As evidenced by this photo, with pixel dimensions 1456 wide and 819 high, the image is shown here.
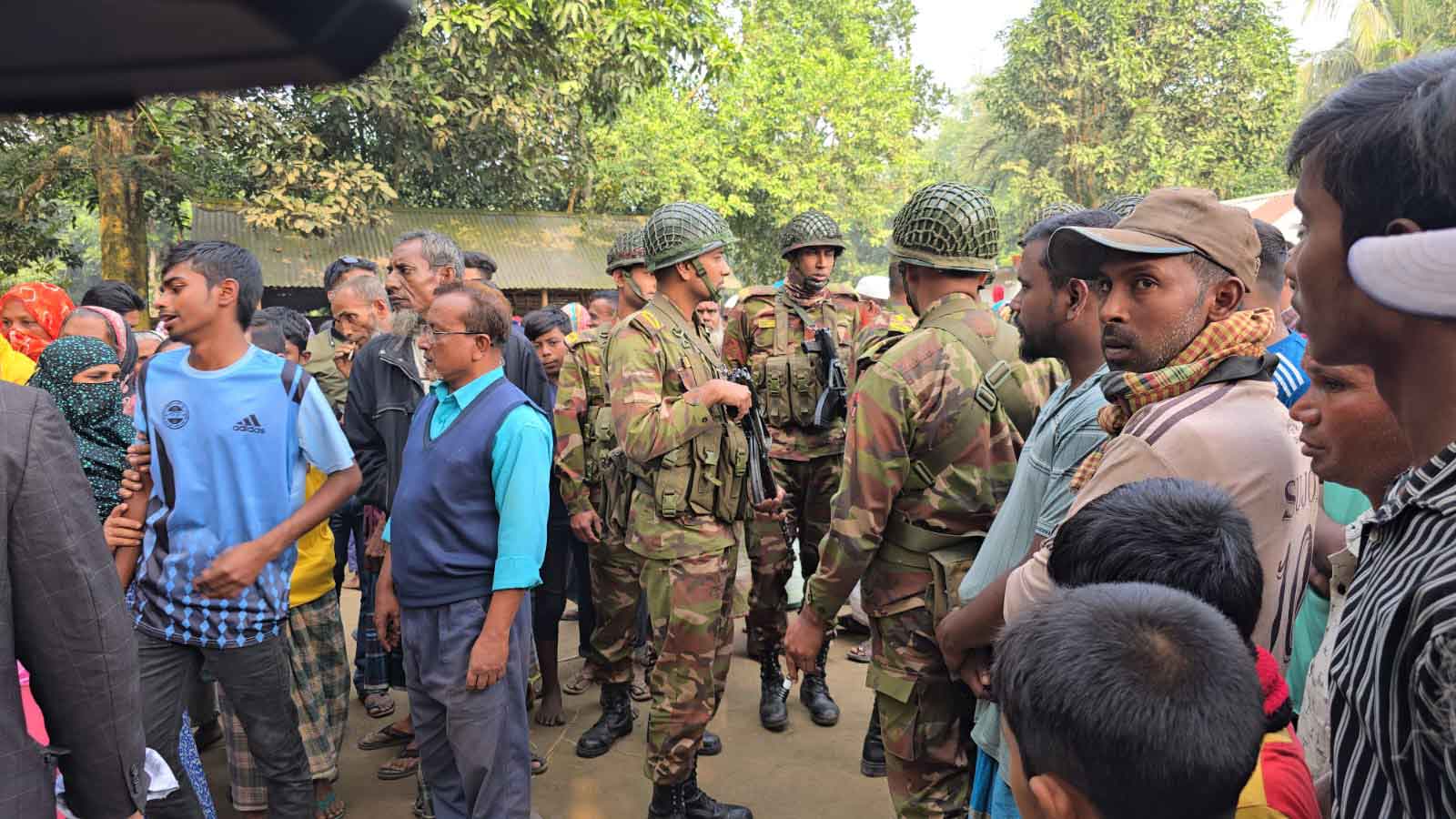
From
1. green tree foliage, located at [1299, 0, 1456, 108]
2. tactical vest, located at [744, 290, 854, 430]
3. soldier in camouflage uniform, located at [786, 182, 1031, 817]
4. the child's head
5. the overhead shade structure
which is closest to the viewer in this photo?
the overhead shade structure

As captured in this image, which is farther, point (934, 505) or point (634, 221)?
point (634, 221)

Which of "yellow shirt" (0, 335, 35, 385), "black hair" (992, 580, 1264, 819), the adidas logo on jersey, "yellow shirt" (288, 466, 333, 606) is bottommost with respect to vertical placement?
"yellow shirt" (288, 466, 333, 606)

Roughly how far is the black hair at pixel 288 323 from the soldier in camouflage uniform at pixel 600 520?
2.00 m

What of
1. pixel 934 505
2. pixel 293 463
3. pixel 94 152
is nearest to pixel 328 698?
pixel 293 463

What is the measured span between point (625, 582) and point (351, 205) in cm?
1080

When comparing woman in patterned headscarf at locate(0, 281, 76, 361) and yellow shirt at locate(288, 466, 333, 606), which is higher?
woman in patterned headscarf at locate(0, 281, 76, 361)

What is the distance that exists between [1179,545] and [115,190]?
1288cm

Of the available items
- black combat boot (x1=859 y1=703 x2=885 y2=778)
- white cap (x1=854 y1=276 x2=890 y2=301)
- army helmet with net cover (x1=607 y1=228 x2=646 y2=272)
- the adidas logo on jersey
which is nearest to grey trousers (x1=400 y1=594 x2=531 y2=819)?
the adidas logo on jersey

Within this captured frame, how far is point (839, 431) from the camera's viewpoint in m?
5.20

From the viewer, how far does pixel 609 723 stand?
4418 mm

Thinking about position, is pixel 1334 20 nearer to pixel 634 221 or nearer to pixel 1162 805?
pixel 634 221

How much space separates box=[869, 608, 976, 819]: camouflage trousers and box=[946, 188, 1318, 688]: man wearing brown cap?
64cm

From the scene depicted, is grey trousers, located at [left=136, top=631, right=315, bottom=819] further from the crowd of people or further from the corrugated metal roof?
the corrugated metal roof

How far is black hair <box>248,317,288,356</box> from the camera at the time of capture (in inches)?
201
